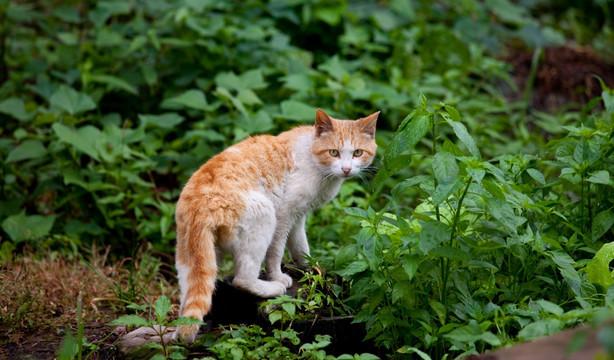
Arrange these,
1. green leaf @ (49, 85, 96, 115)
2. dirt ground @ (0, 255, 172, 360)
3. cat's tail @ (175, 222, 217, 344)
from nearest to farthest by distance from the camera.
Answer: cat's tail @ (175, 222, 217, 344)
dirt ground @ (0, 255, 172, 360)
green leaf @ (49, 85, 96, 115)

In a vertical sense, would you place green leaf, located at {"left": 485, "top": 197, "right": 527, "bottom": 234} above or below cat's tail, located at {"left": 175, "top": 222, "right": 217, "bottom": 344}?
above

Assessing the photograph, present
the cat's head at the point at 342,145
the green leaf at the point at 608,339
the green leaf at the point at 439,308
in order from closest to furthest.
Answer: the green leaf at the point at 608,339 < the green leaf at the point at 439,308 < the cat's head at the point at 342,145

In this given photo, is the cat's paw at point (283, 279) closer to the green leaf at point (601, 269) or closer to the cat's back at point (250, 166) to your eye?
the cat's back at point (250, 166)

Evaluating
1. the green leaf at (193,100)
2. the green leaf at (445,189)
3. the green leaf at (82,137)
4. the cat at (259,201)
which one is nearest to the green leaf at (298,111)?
the green leaf at (193,100)

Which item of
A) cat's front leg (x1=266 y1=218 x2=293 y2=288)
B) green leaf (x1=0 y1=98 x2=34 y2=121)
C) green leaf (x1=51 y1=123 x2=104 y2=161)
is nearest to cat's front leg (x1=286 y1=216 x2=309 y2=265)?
cat's front leg (x1=266 y1=218 x2=293 y2=288)

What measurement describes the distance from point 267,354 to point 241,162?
1.19m

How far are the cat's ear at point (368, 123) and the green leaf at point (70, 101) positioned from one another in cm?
280

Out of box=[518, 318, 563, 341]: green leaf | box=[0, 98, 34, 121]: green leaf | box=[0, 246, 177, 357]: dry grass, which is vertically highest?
box=[518, 318, 563, 341]: green leaf

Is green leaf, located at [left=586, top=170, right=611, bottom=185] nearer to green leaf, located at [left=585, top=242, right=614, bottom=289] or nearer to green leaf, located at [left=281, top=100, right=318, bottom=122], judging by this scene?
green leaf, located at [left=585, top=242, right=614, bottom=289]

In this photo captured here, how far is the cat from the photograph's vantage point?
3.31 meters

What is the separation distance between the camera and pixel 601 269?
3.18 metres

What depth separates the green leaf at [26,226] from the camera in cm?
495

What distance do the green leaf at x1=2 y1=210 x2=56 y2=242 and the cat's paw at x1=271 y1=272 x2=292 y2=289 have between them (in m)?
2.31

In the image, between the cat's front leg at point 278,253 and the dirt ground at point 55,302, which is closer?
the dirt ground at point 55,302
